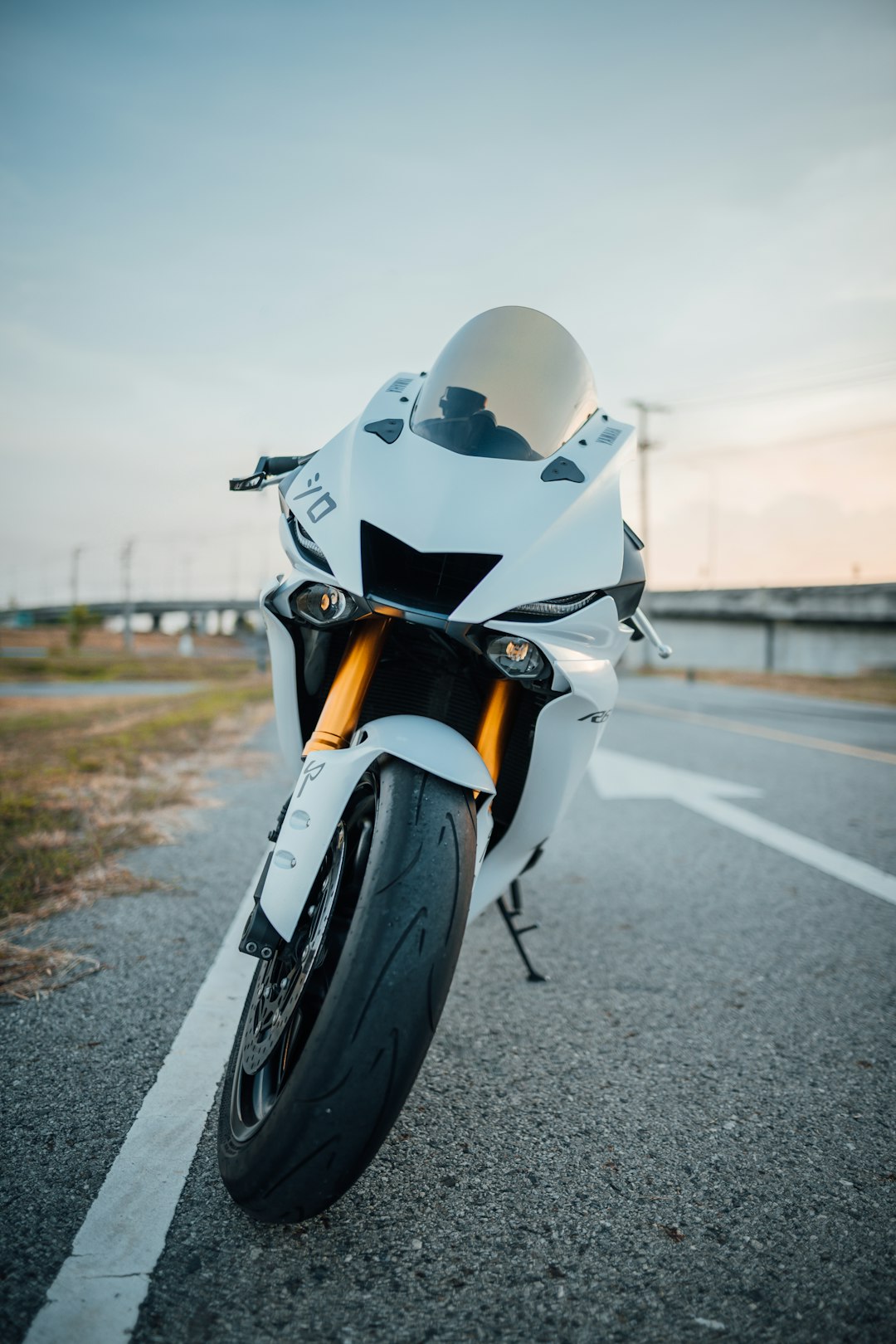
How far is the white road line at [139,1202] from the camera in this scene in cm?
119

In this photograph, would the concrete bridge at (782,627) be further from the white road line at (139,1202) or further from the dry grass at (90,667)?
the white road line at (139,1202)

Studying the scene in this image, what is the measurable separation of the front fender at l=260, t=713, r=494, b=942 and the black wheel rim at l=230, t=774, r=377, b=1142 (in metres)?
0.04

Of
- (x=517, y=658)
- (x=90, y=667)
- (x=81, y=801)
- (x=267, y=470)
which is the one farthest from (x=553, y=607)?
(x=90, y=667)

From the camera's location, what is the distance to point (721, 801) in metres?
5.74

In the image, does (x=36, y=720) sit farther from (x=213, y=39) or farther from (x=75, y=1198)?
(x=75, y=1198)

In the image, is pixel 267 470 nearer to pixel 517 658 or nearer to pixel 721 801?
pixel 517 658

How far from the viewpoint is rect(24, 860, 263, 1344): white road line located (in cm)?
119

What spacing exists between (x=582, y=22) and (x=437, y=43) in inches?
83.3

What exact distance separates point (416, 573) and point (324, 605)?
0.78 feet

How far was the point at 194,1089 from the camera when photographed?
6.16 ft

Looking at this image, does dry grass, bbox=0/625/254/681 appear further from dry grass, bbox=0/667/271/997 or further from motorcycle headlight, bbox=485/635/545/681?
motorcycle headlight, bbox=485/635/545/681

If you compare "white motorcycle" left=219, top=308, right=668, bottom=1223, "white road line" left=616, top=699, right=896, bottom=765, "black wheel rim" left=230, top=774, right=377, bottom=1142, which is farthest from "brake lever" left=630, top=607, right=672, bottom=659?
"white road line" left=616, top=699, right=896, bottom=765

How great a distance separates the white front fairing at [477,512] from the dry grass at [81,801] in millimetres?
1759

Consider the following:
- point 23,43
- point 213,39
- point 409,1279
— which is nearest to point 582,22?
point 213,39
